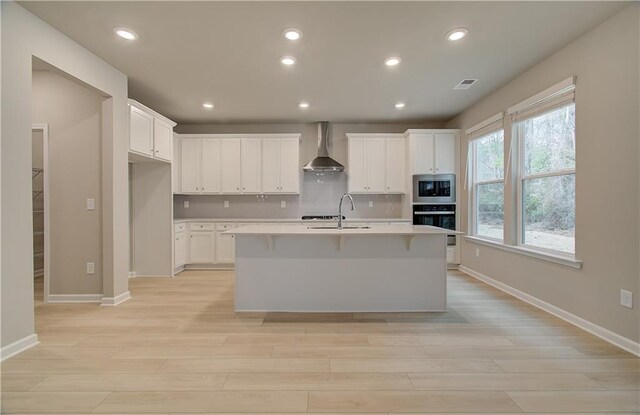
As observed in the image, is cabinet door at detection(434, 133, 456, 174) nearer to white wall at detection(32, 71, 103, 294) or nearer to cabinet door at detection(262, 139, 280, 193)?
cabinet door at detection(262, 139, 280, 193)

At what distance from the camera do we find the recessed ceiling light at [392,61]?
3123 mm

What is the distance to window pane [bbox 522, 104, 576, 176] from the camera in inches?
116

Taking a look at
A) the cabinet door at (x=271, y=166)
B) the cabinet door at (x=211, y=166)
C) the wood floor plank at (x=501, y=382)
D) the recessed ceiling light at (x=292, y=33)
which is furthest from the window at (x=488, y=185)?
the cabinet door at (x=211, y=166)

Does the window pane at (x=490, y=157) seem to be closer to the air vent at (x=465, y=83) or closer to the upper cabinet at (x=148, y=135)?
the air vent at (x=465, y=83)

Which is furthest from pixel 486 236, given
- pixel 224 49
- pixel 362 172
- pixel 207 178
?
pixel 207 178

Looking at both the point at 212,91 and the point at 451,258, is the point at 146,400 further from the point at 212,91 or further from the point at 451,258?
the point at 451,258

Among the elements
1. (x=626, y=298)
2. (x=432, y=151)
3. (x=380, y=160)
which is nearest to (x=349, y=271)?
(x=626, y=298)

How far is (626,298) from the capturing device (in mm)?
2340

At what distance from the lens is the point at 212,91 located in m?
4.05

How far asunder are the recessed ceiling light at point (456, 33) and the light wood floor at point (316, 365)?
2607 millimetres

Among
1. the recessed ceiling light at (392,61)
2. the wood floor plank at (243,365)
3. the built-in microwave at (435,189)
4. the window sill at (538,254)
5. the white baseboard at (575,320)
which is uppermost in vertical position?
the recessed ceiling light at (392,61)

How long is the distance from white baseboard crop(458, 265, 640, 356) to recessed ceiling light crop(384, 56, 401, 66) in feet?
9.72

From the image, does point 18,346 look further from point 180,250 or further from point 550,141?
point 550,141

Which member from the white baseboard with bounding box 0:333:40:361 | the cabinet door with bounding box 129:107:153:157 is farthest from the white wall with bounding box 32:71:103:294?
the white baseboard with bounding box 0:333:40:361
